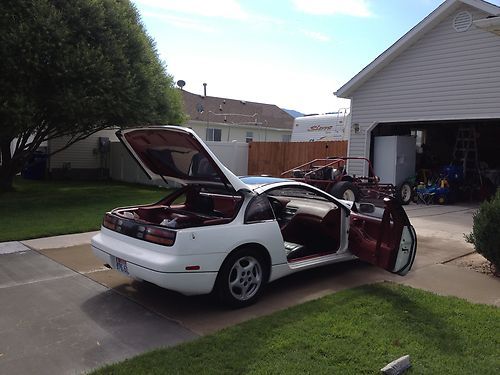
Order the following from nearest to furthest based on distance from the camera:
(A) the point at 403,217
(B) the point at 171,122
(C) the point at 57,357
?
1. (C) the point at 57,357
2. (A) the point at 403,217
3. (B) the point at 171,122

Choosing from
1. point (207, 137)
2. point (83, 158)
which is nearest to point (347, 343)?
point (83, 158)

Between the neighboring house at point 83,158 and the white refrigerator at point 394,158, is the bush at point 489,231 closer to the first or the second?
the white refrigerator at point 394,158

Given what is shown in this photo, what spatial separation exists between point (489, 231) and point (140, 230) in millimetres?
4324

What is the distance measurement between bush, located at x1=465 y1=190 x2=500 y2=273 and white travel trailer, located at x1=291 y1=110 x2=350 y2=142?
13.7m

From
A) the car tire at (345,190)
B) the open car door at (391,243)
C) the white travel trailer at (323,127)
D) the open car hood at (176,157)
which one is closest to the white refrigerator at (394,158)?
the white travel trailer at (323,127)

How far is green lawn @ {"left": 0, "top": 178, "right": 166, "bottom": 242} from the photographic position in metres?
9.02

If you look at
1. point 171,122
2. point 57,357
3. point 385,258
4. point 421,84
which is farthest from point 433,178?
point 57,357

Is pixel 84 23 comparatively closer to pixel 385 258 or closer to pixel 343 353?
pixel 385 258

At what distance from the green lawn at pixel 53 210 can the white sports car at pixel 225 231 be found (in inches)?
156

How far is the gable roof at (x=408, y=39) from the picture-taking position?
1286 cm

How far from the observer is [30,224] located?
957cm

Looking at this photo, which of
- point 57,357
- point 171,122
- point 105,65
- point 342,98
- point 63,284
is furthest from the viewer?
point 171,122

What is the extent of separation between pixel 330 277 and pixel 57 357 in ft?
11.1

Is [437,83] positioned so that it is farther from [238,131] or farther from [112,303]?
[238,131]
